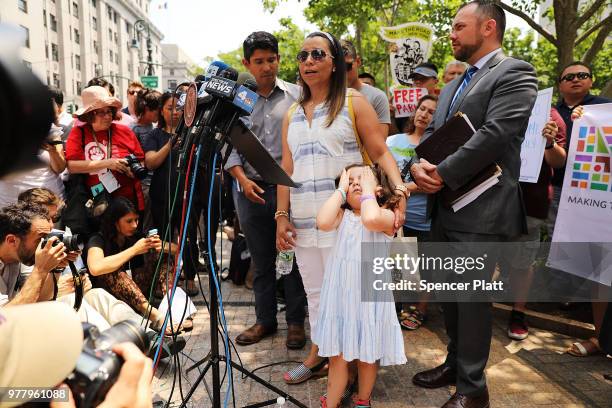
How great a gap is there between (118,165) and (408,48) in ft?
16.1

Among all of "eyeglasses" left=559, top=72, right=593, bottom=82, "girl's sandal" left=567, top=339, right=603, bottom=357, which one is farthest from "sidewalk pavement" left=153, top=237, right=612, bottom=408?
"eyeglasses" left=559, top=72, right=593, bottom=82

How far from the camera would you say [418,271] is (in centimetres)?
403

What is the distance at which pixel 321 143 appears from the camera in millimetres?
2676

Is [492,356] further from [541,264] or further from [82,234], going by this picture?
[82,234]

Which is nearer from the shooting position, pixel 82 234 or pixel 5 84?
pixel 5 84

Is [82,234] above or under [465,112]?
under

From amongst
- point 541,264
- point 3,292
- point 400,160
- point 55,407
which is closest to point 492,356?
point 541,264

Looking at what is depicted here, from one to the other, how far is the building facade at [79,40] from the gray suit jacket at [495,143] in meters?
27.2

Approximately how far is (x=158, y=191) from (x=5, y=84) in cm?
428

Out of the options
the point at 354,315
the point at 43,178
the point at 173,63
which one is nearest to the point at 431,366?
the point at 354,315

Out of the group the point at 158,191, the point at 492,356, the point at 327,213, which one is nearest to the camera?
the point at 327,213

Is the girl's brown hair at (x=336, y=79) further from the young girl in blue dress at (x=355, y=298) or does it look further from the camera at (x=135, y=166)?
the camera at (x=135, y=166)

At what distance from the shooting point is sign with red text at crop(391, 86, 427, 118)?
16.9 ft

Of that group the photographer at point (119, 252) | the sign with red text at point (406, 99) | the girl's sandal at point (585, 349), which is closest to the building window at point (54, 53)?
the sign with red text at point (406, 99)
